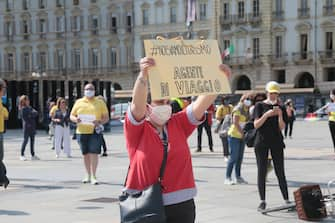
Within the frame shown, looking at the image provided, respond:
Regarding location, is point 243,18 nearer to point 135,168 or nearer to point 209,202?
point 209,202

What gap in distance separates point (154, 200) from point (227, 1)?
2771 inches

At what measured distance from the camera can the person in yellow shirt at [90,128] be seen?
12461 mm

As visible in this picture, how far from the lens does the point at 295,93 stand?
6297 cm

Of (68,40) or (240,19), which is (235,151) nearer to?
(240,19)

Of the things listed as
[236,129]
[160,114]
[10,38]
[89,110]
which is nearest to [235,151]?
[236,129]

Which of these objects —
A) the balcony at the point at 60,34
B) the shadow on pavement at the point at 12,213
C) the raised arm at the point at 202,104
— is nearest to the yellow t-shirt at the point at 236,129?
the shadow on pavement at the point at 12,213

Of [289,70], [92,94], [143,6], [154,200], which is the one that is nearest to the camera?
[154,200]

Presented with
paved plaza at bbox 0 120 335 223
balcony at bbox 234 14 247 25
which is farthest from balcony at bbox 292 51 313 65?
paved plaza at bbox 0 120 335 223

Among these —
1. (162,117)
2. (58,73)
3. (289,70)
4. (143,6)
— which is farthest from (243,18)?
(162,117)

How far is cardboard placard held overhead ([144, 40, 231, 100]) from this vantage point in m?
4.98

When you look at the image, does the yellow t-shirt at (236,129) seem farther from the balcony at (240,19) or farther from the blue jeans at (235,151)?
the balcony at (240,19)

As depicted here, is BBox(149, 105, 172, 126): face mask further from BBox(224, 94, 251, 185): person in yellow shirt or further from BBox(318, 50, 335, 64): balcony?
BBox(318, 50, 335, 64): balcony

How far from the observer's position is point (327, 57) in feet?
221

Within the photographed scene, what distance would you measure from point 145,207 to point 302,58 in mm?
65689
